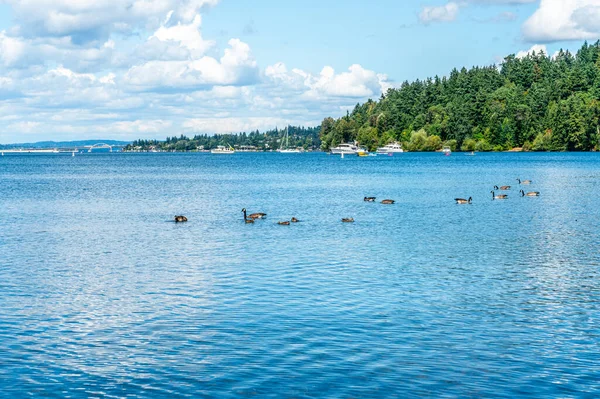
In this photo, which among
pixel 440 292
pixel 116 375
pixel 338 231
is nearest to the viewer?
pixel 116 375

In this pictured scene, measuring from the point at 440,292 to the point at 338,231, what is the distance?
23847 millimetres

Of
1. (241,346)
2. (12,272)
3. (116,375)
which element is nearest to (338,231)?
(12,272)

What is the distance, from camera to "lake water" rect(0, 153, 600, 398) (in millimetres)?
20734

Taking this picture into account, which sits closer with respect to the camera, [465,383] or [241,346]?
[465,383]

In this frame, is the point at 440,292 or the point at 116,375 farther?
the point at 440,292

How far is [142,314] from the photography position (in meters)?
28.5

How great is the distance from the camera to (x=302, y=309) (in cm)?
2894

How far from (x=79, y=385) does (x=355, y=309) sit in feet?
40.6

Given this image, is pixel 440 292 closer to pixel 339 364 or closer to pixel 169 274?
pixel 339 364

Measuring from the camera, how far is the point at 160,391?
65.2ft

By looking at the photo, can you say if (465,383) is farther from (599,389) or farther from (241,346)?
(241,346)

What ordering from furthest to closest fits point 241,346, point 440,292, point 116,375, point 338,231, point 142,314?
point 338,231, point 440,292, point 142,314, point 241,346, point 116,375

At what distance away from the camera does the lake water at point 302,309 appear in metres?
20.7

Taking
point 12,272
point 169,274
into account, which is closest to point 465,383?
point 169,274
